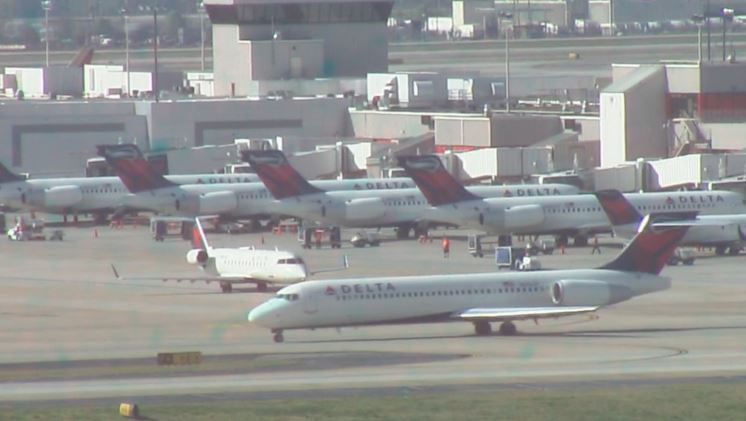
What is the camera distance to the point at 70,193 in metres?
108

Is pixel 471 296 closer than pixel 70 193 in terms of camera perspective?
Yes

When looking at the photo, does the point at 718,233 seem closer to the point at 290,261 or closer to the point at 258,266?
the point at 290,261

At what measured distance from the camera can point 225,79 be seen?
14238cm

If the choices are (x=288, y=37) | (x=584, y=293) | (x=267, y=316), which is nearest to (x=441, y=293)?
(x=584, y=293)

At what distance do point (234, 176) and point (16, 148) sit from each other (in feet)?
59.0

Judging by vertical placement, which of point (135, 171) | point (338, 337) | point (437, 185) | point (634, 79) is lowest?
point (338, 337)

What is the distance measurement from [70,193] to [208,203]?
8.13 meters

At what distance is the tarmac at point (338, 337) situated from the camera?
52281 mm

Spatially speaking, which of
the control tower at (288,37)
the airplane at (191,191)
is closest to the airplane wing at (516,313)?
the airplane at (191,191)

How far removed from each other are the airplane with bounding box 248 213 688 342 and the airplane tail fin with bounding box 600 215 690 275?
0.03 metres

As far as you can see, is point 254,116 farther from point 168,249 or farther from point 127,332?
point 127,332

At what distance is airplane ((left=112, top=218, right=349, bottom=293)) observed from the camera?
249 ft

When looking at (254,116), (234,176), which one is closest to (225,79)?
(254,116)

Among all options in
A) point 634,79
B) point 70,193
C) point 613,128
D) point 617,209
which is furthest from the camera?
point 634,79
